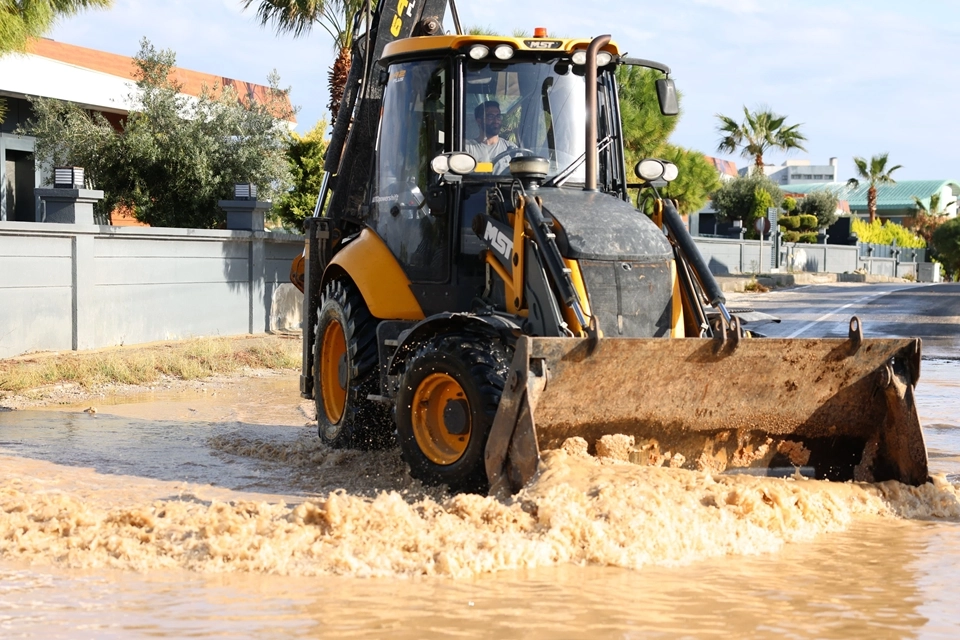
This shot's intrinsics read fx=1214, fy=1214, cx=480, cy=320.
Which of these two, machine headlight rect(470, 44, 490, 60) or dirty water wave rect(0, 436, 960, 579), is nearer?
dirty water wave rect(0, 436, 960, 579)

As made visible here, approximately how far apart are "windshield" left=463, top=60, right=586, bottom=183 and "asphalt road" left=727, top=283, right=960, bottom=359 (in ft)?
37.4

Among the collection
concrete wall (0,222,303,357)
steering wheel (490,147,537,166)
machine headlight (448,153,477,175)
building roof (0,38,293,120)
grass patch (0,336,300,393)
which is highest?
building roof (0,38,293,120)

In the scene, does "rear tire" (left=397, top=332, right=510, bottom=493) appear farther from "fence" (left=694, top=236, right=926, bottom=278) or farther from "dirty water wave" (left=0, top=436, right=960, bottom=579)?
"fence" (left=694, top=236, right=926, bottom=278)

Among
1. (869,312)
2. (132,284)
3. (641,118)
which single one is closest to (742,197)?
(641,118)

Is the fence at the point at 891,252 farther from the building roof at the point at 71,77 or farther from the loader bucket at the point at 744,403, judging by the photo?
the loader bucket at the point at 744,403

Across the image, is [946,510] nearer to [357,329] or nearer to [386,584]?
[386,584]

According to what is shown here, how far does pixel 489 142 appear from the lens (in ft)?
26.3

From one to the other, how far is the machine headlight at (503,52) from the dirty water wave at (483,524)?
267 centimetres

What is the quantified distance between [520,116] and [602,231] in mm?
1241

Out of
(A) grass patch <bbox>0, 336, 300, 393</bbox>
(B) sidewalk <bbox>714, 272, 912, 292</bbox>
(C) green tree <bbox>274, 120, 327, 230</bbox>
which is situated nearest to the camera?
(A) grass patch <bbox>0, 336, 300, 393</bbox>

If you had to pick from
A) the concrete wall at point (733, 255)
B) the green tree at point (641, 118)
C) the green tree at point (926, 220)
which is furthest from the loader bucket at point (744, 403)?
the green tree at point (926, 220)

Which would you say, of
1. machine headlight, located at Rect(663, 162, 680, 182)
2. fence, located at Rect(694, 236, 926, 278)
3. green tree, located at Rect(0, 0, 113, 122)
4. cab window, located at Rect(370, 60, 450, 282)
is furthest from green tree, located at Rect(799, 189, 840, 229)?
cab window, located at Rect(370, 60, 450, 282)

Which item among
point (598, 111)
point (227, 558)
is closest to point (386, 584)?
point (227, 558)

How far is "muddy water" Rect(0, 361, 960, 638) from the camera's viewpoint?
4969mm
